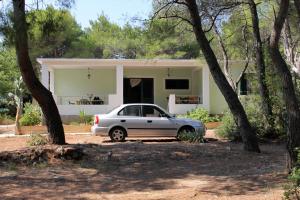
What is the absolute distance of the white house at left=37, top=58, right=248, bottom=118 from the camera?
2742 centimetres

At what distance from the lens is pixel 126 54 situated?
131 ft

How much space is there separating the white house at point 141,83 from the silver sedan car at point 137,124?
8619 mm

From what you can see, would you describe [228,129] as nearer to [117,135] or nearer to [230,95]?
[117,135]

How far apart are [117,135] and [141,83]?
12.2 meters

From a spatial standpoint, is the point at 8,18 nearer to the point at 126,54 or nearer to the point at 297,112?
the point at 297,112

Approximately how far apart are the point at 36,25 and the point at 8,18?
5.66 feet

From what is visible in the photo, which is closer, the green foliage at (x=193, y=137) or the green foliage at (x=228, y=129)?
the green foliage at (x=193, y=137)

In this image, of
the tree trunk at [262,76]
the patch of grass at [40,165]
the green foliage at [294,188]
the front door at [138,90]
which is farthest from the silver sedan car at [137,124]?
the front door at [138,90]

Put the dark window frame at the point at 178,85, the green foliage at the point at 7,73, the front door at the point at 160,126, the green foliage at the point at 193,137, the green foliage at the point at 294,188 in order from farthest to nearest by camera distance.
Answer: the green foliage at the point at 7,73, the dark window frame at the point at 178,85, the front door at the point at 160,126, the green foliage at the point at 193,137, the green foliage at the point at 294,188

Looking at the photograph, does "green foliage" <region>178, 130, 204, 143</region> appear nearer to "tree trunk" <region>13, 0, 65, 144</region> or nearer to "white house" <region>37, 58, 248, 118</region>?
"tree trunk" <region>13, 0, 65, 144</region>

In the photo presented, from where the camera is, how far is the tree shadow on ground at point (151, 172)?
947cm

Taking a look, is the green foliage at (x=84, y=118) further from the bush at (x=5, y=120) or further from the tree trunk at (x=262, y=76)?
the tree trunk at (x=262, y=76)

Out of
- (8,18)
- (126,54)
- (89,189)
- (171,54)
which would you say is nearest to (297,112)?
(89,189)

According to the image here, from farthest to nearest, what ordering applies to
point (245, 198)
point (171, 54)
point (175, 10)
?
point (171, 54), point (175, 10), point (245, 198)
